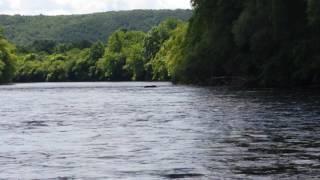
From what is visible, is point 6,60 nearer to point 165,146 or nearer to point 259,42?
point 259,42

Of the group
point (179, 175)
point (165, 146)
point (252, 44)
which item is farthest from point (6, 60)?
point (179, 175)

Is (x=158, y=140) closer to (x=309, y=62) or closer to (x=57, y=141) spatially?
(x=57, y=141)

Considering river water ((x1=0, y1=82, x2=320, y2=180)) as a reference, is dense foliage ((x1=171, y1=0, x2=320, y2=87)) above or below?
above

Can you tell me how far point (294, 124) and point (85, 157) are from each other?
13374 mm

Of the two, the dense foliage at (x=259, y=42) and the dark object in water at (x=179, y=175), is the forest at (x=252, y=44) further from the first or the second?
the dark object in water at (x=179, y=175)

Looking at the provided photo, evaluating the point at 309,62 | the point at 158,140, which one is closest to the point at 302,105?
the point at 158,140

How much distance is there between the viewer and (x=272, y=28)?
7181 cm

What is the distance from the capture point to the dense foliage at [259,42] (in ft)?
228

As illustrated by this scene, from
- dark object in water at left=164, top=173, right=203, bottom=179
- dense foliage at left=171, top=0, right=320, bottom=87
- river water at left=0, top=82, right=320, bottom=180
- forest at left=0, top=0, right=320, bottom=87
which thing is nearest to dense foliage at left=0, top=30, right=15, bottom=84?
forest at left=0, top=0, right=320, bottom=87

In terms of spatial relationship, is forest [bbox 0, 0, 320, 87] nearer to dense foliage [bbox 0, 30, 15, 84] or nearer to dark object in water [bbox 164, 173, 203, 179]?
dark object in water [bbox 164, 173, 203, 179]

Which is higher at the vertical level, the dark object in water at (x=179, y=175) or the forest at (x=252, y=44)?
the forest at (x=252, y=44)

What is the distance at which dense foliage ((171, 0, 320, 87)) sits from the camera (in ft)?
228

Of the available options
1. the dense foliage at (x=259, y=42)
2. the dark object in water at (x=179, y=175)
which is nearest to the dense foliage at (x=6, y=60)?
the dense foliage at (x=259, y=42)

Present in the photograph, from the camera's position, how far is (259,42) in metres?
74.6
